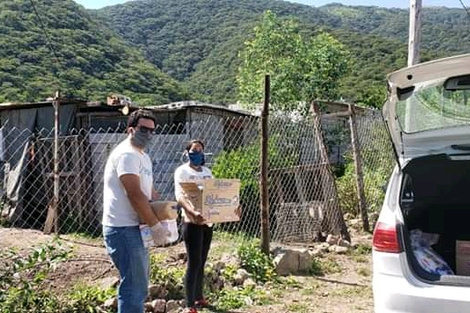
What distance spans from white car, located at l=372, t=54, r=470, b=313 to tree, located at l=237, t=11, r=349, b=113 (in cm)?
1551

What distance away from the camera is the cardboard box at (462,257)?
3889mm

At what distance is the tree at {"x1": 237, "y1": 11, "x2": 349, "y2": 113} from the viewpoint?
22.2 m

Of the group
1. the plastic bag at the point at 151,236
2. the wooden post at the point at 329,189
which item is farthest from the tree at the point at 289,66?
the plastic bag at the point at 151,236

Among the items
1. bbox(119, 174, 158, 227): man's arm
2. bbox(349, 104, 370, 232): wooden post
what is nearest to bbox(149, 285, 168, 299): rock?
bbox(119, 174, 158, 227): man's arm

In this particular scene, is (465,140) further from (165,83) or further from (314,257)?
(165,83)

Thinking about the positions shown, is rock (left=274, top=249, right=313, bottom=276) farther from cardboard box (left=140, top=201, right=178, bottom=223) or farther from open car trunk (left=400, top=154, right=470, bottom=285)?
cardboard box (left=140, top=201, right=178, bottom=223)

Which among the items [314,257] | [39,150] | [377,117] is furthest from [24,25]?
[314,257]

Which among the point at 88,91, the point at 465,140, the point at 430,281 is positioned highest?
the point at 88,91

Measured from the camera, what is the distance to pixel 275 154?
32.1 ft

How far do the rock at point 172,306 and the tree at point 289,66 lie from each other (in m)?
15.0

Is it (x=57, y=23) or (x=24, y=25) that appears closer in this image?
(x=24, y=25)

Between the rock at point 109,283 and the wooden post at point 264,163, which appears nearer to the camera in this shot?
the rock at point 109,283

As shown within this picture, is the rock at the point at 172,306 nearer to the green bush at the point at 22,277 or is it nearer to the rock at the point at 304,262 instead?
the green bush at the point at 22,277

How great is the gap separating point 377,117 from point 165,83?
72.1ft
